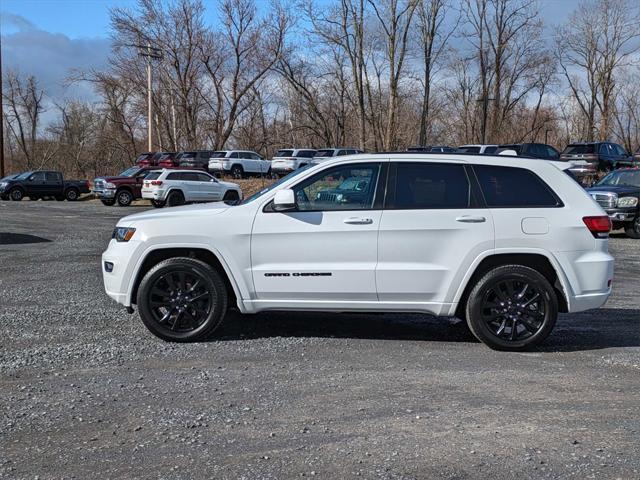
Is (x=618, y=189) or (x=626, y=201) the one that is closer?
(x=626, y=201)

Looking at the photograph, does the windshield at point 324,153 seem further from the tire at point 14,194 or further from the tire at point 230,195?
the tire at point 14,194

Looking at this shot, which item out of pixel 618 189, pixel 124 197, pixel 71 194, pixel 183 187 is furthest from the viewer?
pixel 71 194

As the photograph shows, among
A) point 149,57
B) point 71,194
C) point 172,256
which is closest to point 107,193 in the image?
point 71,194

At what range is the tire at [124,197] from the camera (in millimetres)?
31750

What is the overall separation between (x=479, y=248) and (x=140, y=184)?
27.9 m

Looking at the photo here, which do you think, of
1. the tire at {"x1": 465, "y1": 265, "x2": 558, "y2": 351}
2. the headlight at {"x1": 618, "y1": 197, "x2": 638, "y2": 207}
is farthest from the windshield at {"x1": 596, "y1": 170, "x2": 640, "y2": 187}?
the tire at {"x1": 465, "y1": 265, "x2": 558, "y2": 351}

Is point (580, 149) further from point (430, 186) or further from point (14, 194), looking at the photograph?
point (14, 194)

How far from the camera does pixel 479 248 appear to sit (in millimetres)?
6184

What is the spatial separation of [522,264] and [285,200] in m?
2.26

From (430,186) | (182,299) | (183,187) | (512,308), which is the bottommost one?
(512,308)

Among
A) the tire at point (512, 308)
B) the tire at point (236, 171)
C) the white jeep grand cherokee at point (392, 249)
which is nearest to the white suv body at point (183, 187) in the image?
the tire at point (236, 171)

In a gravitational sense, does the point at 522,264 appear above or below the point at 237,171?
below

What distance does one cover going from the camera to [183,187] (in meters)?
28.3

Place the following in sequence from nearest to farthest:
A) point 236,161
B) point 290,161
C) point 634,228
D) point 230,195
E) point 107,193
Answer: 1. point 634,228
2. point 230,195
3. point 107,193
4. point 290,161
5. point 236,161
